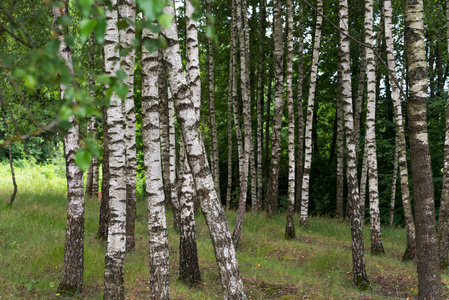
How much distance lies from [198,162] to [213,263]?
5.20 meters

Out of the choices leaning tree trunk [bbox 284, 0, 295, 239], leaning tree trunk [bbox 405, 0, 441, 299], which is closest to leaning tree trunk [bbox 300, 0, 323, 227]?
leaning tree trunk [bbox 284, 0, 295, 239]

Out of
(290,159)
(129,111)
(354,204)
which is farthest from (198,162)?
(290,159)

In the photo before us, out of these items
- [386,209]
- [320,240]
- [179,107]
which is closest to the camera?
[179,107]

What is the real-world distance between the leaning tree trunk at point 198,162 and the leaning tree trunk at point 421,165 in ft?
7.05

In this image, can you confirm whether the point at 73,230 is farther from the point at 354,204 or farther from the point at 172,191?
the point at 354,204

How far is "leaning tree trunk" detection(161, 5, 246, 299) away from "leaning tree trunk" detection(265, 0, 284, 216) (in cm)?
735

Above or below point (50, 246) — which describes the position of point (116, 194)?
above

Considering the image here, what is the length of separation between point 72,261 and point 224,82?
1559 centimetres

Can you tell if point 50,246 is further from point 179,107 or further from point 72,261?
point 179,107

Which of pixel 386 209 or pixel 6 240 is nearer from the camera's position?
pixel 6 240

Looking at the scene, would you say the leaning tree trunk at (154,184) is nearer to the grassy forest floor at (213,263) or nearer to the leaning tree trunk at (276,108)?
the grassy forest floor at (213,263)

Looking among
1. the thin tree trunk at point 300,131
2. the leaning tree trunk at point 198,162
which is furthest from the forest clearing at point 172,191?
the thin tree trunk at point 300,131

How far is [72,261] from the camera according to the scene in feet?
19.6

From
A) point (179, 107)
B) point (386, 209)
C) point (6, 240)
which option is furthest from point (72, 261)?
point (386, 209)
